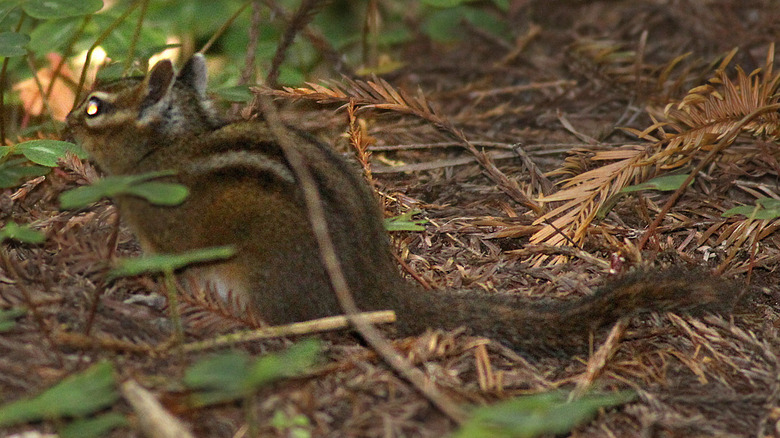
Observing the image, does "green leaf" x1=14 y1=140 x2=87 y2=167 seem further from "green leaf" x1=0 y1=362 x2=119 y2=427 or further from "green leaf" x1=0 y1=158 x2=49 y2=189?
"green leaf" x1=0 y1=362 x2=119 y2=427

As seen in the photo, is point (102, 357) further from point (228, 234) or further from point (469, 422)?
point (469, 422)

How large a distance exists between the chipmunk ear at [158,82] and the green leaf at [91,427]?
1.92m

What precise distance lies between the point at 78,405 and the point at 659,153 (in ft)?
9.00

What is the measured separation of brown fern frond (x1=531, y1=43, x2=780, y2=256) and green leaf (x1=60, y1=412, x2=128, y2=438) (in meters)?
2.09

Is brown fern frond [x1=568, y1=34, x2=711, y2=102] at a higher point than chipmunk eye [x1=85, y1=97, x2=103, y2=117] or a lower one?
lower

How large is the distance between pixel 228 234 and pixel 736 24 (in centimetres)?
424

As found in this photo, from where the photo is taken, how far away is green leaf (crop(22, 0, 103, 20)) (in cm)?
374

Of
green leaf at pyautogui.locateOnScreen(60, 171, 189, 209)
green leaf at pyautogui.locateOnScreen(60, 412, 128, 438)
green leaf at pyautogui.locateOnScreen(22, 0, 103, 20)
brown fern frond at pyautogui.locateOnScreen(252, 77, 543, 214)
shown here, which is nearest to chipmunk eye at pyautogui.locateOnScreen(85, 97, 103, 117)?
green leaf at pyautogui.locateOnScreen(22, 0, 103, 20)

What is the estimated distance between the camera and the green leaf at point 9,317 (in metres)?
2.30

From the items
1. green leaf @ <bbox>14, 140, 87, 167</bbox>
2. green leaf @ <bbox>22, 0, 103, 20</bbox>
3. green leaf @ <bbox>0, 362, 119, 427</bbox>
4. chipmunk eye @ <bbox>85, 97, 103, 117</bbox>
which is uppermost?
green leaf @ <bbox>22, 0, 103, 20</bbox>

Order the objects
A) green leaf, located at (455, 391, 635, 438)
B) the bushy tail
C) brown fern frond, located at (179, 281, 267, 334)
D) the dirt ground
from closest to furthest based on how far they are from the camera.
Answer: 1. green leaf, located at (455, 391, 635, 438)
2. the dirt ground
3. brown fern frond, located at (179, 281, 267, 334)
4. the bushy tail

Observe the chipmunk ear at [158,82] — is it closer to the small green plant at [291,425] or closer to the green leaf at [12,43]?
the green leaf at [12,43]

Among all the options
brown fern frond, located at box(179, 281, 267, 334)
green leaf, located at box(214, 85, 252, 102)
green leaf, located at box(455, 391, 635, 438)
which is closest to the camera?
green leaf, located at box(455, 391, 635, 438)

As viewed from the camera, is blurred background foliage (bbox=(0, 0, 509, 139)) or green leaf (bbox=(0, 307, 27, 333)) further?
blurred background foliage (bbox=(0, 0, 509, 139))
